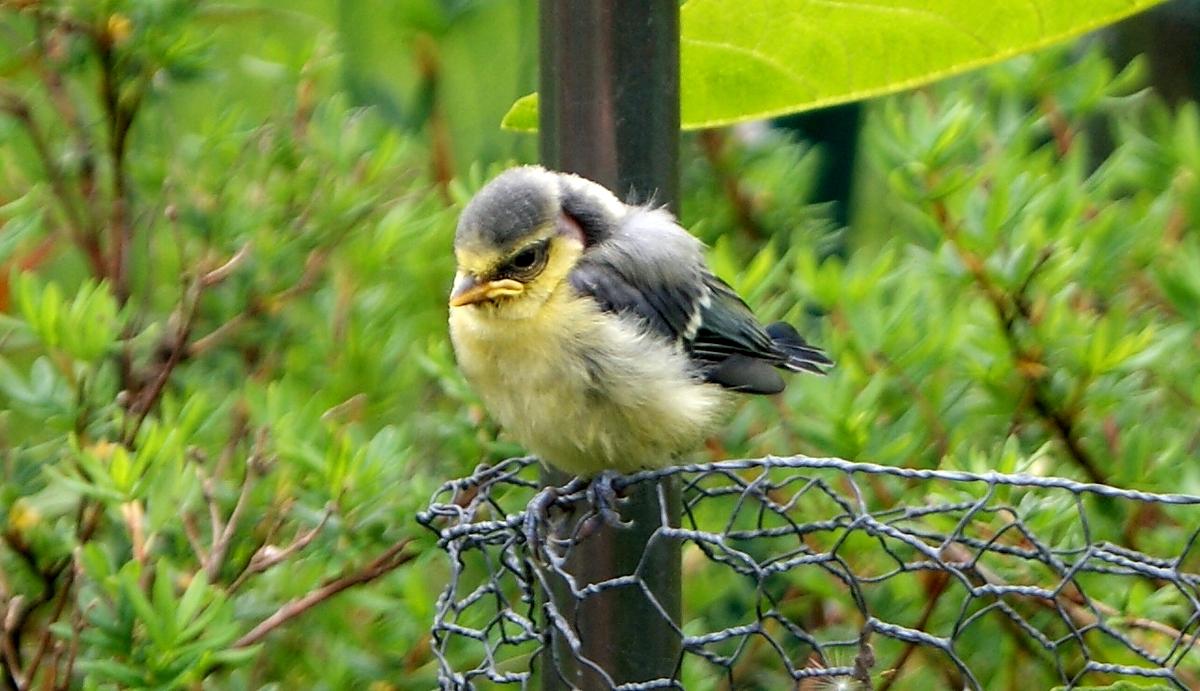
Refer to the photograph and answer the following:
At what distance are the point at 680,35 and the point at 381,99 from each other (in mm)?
980

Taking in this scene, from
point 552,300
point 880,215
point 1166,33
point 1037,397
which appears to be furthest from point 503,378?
point 1166,33

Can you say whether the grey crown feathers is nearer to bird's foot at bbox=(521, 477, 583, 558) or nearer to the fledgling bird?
the fledgling bird

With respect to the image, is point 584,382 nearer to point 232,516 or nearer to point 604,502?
point 604,502

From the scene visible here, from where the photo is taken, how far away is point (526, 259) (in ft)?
4.66

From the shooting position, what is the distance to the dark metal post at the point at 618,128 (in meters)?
1.15

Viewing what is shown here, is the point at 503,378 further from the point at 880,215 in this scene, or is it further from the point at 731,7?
the point at 880,215

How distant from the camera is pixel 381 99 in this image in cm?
200

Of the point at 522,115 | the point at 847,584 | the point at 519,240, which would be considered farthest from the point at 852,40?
the point at 519,240

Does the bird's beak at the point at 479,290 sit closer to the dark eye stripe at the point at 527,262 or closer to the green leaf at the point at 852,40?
the dark eye stripe at the point at 527,262

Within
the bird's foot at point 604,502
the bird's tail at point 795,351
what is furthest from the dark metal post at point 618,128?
the bird's tail at point 795,351

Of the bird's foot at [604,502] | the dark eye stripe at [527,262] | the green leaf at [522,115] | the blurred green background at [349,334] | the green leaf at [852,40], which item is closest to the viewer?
the green leaf at [852,40]

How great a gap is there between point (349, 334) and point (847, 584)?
62cm

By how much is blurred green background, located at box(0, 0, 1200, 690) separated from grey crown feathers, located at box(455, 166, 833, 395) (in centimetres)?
3

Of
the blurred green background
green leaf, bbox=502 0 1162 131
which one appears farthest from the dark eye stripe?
green leaf, bbox=502 0 1162 131
